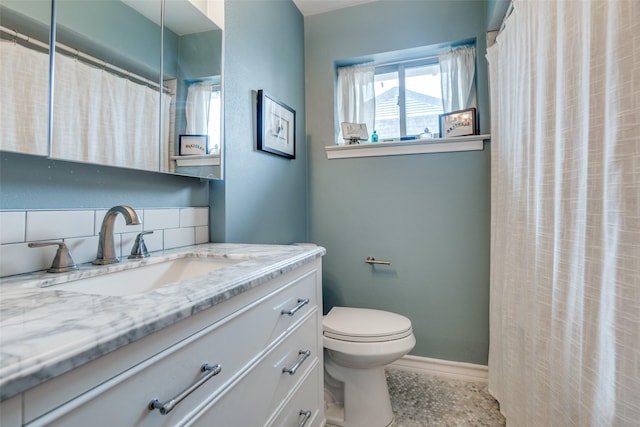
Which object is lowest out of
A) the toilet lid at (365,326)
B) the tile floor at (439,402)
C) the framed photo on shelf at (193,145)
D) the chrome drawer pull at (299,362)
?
the tile floor at (439,402)

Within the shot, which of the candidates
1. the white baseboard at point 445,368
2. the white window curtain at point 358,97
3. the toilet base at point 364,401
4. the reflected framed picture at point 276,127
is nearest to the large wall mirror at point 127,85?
the reflected framed picture at point 276,127

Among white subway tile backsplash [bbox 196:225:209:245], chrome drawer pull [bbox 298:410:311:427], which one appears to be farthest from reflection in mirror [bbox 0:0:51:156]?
chrome drawer pull [bbox 298:410:311:427]

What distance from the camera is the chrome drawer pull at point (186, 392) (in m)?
0.49

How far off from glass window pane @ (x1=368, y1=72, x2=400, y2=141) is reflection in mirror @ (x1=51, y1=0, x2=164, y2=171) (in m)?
1.47

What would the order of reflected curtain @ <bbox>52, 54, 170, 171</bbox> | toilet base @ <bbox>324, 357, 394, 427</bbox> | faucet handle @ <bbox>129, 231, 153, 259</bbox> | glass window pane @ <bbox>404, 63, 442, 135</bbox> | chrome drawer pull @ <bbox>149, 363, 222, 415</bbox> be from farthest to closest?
1. glass window pane @ <bbox>404, 63, 442, 135</bbox>
2. toilet base @ <bbox>324, 357, 394, 427</bbox>
3. faucet handle @ <bbox>129, 231, 153, 259</bbox>
4. reflected curtain @ <bbox>52, 54, 170, 171</bbox>
5. chrome drawer pull @ <bbox>149, 363, 222, 415</bbox>

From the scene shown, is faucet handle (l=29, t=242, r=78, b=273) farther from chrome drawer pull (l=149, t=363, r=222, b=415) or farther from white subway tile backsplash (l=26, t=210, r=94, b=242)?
chrome drawer pull (l=149, t=363, r=222, b=415)

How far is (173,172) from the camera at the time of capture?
1191 mm

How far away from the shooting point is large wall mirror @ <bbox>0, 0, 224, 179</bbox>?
781 millimetres

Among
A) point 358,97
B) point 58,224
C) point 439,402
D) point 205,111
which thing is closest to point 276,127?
point 205,111

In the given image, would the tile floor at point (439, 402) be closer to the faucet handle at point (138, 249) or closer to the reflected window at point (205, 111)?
the faucet handle at point (138, 249)

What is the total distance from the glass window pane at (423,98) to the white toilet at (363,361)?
1321 mm

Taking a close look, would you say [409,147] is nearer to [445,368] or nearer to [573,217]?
[573,217]

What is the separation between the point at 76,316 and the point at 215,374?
286mm

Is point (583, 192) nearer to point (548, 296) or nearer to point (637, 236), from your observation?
point (637, 236)
